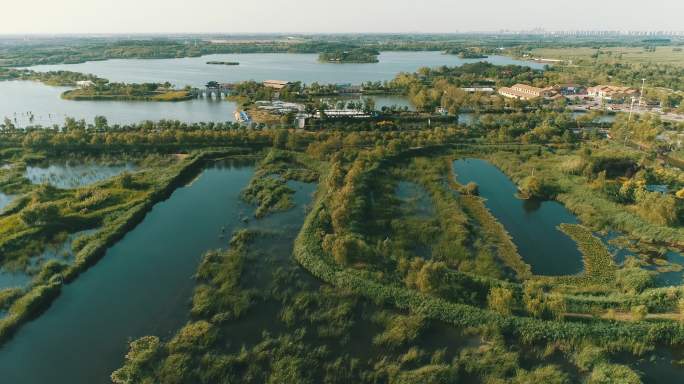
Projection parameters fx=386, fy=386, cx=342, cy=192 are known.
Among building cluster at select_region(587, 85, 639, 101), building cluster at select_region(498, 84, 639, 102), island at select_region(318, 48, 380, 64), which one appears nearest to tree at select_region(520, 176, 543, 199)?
building cluster at select_region(498, 84, 639, 102)

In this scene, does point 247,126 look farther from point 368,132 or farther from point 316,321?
point 316,321

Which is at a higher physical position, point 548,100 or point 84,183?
point 548,100

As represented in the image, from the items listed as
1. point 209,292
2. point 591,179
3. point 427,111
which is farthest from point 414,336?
point 427,111

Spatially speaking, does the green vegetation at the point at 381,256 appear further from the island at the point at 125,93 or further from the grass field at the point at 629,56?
the grass field at the point at 629,56

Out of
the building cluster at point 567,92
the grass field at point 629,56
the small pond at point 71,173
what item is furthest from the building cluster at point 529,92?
the grass field at point 629,56

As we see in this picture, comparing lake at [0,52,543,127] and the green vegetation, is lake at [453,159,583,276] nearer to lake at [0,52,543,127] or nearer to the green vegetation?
the green vegetation

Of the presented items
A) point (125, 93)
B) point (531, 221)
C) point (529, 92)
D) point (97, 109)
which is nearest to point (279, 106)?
point (97, 109)

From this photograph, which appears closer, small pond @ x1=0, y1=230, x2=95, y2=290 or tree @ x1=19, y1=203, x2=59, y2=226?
small pond @ x1=0, y1=230, x2=95, y2=290

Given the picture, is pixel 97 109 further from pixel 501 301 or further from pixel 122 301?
pixel 501 301
